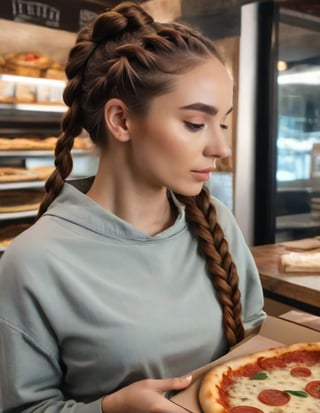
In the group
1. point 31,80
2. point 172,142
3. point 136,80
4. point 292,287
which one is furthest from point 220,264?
point 31,80

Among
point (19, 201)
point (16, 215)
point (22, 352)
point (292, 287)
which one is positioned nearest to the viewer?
point (22, 352)

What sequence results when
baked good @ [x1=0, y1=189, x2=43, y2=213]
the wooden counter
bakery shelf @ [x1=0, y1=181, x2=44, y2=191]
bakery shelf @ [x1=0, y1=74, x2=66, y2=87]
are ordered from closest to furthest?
the wooden counter, bakery shelf @ [x1=0, y1=74, x2=66, y2=87], bakery shelf @ [x1=0, y1=181, x2=44, y2=191], baked good @ [x1=0, y1=189, x2=43, y2=213]

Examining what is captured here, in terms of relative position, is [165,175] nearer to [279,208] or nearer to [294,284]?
[294,284]

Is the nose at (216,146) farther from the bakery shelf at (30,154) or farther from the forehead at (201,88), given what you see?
the bakery shelf at (30,154)

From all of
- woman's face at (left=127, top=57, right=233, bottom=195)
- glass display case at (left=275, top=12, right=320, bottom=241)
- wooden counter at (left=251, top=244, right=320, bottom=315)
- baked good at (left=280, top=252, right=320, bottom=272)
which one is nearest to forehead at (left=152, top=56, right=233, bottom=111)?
woman's face at (left=127, top=57, right=233, bottom=195)

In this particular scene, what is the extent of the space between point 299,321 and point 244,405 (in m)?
0.30

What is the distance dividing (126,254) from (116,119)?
26 cm

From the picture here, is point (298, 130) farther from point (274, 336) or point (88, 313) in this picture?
point (88, 313)

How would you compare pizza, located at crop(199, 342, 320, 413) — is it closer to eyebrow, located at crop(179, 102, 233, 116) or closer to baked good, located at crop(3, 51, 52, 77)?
eyebrow, located at crop(179, 102, 233, 116)

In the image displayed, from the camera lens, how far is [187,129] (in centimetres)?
91

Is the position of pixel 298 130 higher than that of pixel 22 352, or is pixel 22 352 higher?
pixel 298 130

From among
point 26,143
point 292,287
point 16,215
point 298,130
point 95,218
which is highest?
point 298,130

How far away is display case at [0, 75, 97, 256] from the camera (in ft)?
8.95

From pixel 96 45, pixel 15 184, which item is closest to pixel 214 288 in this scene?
pixel 96 45
